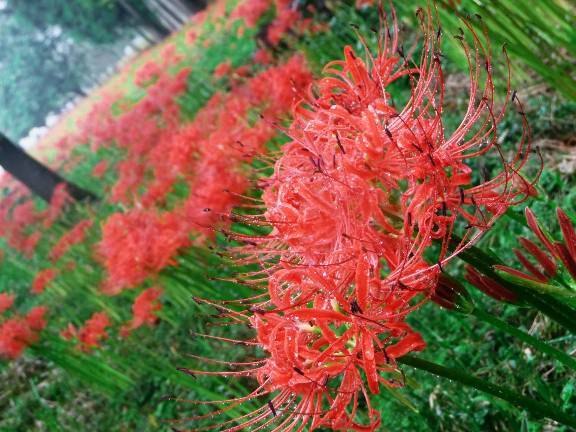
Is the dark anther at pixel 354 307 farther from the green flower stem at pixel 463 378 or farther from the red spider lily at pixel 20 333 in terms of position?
the red spider lily at pixel 20 333

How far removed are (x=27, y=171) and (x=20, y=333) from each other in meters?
4.99

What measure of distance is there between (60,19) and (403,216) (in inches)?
851

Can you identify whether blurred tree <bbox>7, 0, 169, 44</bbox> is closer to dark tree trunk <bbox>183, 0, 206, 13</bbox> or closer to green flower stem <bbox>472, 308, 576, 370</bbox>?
dark tree trunk <bbox>183, 0, 206, 13</bbox>

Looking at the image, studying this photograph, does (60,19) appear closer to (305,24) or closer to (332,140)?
(305,24)

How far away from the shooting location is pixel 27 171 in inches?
294

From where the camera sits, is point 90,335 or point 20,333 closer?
point 20,333

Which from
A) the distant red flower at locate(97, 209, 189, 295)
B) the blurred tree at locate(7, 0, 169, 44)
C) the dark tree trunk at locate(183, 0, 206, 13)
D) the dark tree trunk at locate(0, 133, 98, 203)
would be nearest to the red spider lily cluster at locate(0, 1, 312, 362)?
the distant red flower at locate(97, 209, 189, 295)

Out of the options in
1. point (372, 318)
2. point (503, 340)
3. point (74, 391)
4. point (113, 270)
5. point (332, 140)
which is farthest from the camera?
point (74, 391)

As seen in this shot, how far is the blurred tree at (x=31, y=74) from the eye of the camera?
23.2m

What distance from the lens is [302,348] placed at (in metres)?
0.92

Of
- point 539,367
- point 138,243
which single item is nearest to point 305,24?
point 138,243

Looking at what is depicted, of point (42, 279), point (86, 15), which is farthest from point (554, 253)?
point (86, 15)

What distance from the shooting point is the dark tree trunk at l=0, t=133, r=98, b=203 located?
7.31m

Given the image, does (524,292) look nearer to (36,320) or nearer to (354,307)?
(354,307)
